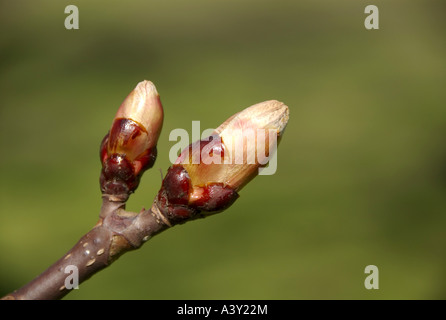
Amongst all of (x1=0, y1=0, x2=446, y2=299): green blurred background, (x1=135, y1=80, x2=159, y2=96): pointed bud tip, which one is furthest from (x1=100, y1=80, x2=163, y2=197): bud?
(x1=0, y1=0, x2=446, y2=299): green blurred background


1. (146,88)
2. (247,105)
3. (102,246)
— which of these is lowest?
(102,246)

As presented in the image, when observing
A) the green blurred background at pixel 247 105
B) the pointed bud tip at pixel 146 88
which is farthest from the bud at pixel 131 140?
the green blurred background at pixel 247 105

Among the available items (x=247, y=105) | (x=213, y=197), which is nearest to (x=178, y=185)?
(x=213, y=197)

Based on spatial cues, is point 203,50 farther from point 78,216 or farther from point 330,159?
point 78,216

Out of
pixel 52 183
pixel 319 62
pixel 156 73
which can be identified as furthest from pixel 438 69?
pixel 52 183

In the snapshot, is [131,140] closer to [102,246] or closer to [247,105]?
[102,246]

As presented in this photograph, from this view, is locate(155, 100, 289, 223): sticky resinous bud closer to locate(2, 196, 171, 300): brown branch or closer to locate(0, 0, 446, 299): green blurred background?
locate(2, 196, 171, 300): brown branch
